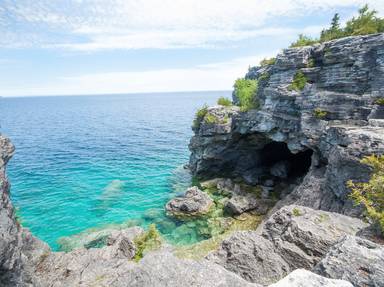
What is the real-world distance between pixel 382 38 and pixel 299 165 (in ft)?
77.2

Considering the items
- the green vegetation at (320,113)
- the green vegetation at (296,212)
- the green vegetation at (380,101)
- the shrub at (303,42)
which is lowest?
the green vegetation at (296,212)

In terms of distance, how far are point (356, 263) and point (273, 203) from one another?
25358mm

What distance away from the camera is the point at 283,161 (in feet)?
135

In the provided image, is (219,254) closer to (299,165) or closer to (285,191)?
(285,191)

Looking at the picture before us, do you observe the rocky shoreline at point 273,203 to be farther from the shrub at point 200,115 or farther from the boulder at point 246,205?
the shrub at point 200,115

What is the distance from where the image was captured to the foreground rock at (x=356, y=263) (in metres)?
6.46

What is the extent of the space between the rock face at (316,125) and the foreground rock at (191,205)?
9.18 meters

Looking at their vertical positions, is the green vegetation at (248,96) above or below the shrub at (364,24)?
below

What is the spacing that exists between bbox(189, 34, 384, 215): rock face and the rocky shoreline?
0.37ft

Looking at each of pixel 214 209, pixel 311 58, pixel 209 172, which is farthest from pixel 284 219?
pixel 209 172

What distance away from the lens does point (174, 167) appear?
4862 centimetres

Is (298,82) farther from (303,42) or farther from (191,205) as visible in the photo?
(191,205)

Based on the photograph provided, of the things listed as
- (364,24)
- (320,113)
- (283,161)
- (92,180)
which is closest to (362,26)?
(364,24)

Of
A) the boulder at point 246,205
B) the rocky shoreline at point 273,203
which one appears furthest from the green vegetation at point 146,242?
the boulder at point 246,205
